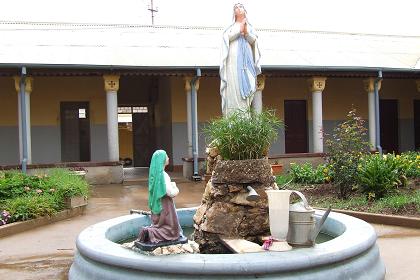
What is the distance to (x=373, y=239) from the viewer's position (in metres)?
5.54

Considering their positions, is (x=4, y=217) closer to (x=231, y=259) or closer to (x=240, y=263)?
(x=231, y=259)

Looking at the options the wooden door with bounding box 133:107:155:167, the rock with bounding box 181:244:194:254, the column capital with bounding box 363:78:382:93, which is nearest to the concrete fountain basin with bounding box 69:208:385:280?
the rock with bounding box 181:244:194:254

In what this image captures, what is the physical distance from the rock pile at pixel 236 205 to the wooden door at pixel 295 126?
15.2 m

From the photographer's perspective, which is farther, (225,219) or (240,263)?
(225,219)

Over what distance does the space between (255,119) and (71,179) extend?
6.92 meters

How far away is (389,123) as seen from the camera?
22.3 metres

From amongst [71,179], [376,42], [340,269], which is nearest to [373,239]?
[340,269]

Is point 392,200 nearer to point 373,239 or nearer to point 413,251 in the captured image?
point 413,251

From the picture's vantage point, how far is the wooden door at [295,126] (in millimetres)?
21000

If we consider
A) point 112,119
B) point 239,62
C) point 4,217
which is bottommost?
point 4,217

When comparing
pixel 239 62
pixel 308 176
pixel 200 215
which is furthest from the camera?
pixel 308 176

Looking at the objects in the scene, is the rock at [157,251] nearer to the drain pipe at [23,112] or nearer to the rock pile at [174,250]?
the rock pile at [174,250]

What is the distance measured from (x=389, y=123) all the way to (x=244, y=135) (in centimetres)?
1798

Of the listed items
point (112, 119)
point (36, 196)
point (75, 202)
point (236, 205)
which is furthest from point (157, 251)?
point (112, 119)
